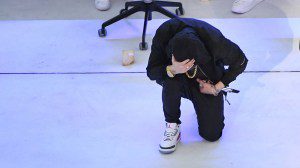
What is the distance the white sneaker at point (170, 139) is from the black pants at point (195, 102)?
0.03 metres

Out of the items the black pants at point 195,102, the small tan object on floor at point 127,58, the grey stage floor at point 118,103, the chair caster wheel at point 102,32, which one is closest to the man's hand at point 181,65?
the black pants at point 195,102

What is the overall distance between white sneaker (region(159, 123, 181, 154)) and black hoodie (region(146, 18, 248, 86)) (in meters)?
0.25

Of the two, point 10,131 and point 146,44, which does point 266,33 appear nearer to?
point 146,44

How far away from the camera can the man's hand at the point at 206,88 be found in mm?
1683

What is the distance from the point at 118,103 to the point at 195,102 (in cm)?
54

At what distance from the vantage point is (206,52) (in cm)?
150

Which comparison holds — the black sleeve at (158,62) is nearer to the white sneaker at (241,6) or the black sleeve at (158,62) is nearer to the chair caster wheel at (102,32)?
the chair caster wheel at (102,32)

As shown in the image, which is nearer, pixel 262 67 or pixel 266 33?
pixel 262 67

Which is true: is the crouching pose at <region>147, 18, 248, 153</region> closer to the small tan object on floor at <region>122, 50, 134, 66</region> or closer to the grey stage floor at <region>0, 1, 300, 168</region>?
the grey stage floor at <region>0, 1, 300, 168</region>

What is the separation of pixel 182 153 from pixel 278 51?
1.12 metres

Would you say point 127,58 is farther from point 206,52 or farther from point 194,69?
point 206,52

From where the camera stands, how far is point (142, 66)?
2.42 metres

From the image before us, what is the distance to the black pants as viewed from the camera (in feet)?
5.55

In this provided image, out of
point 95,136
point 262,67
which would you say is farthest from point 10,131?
point 262,67
